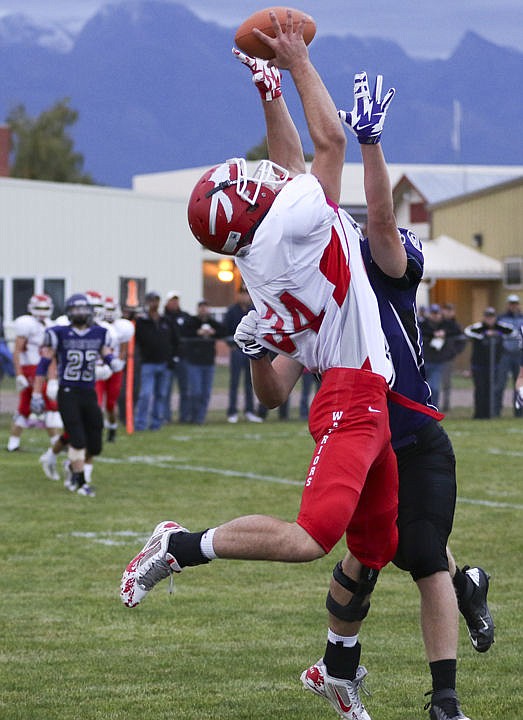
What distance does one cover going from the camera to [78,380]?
38.2 feet

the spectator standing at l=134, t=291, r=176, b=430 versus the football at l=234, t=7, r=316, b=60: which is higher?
the football at l=234, t=7, r=316, b=60

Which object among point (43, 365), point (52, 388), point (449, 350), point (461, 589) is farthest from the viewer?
point (449, 350)

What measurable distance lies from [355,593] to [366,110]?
67.6 inches

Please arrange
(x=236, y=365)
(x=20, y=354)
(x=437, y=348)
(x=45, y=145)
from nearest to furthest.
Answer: (x=20, y=354), (x=236, y=365), (x=437, y=348), (x=45, y=145)

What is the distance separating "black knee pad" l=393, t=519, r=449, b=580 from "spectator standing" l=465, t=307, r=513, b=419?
15615mm

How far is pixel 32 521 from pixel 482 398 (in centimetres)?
1131

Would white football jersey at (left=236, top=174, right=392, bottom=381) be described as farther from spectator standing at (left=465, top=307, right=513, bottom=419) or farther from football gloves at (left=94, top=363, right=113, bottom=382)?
spectator standing at (left=465, top=307, right=513, bottom=419)

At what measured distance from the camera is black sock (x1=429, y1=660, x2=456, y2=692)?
4488mm

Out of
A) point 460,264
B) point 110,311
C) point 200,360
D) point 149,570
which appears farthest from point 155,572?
point 460,264

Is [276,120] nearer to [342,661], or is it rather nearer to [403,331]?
[403,331]

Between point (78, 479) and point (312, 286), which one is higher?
point (312, 286)

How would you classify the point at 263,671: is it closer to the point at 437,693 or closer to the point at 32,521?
the point at 437,693

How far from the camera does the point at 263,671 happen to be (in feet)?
18.1

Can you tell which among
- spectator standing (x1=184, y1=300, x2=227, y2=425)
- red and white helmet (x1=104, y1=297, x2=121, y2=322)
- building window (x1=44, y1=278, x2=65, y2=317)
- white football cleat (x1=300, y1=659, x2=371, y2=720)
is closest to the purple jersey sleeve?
white football cleat (x1=300, y1=659, x2=371, y2=720)
